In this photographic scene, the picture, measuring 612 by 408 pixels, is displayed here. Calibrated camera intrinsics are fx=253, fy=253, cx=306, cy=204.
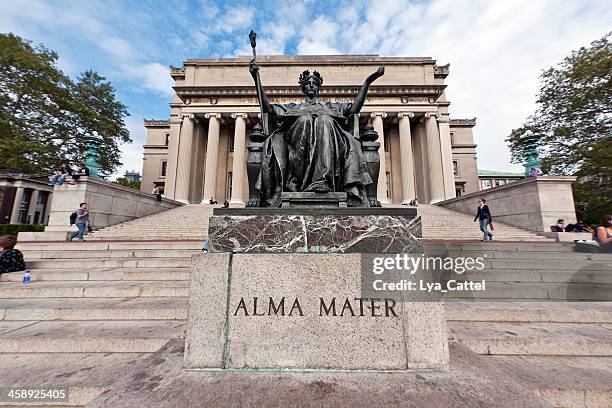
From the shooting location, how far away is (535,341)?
291 cm

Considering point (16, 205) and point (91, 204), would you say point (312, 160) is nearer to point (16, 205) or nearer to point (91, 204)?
point (91, 204)

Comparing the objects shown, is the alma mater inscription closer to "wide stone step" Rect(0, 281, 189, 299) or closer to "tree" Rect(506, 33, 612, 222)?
"wide stone step" Rect(0, 281, 189, 299)

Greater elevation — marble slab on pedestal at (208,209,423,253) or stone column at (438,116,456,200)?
stone column at (438,116,456,200)

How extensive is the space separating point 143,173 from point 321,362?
144 ft

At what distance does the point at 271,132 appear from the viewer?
371 cm

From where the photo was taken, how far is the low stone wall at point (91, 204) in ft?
37.9

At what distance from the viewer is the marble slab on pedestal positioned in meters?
2.41

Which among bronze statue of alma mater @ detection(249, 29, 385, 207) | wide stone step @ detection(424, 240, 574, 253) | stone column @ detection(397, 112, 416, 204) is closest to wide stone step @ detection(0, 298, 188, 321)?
bronze statue of alma mater @ detection(249, 29, 385, 207)

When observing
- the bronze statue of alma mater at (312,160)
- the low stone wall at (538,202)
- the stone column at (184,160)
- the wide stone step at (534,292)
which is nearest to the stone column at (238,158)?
the stone column at (184,160)

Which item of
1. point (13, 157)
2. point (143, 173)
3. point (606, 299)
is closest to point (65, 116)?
point (13, 157)

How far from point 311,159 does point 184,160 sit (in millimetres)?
26828

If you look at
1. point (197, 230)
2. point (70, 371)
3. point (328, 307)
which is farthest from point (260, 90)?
point (197, 230)

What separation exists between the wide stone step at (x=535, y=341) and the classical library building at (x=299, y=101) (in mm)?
22344

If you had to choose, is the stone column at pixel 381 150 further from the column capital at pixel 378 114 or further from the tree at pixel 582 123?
the tree at pixel 582 123
